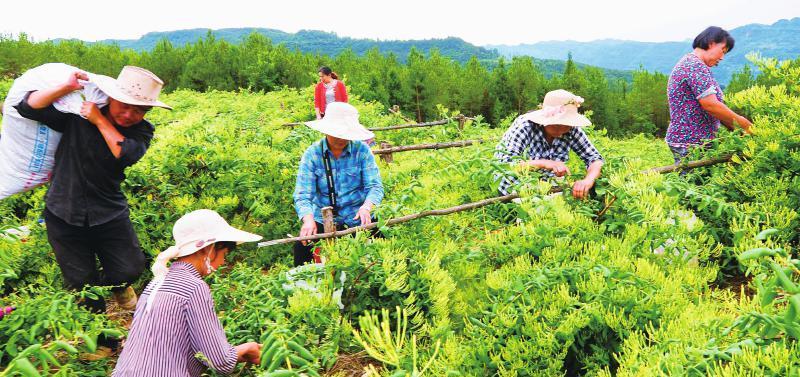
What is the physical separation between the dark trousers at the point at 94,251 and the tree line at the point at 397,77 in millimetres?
15137

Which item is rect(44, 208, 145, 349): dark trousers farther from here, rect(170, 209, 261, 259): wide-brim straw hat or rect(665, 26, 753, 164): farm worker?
rect(665, 26, 753, 164): farm worker

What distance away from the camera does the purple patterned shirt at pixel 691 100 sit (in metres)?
3.98

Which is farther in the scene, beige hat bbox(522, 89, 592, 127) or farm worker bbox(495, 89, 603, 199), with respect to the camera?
beige hat bbox(522, 89, 592, 127)

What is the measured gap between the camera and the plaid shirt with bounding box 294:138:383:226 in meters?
3.62

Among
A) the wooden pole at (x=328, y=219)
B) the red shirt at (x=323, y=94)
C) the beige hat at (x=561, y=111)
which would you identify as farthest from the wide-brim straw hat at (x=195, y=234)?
the red shirt at (x=323, y=94)

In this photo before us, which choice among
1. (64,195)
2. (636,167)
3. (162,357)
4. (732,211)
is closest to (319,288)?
(162,357)

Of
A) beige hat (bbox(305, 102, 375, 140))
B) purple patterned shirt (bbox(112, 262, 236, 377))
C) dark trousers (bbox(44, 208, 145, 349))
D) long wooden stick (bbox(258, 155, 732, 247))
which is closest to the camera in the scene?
purple patterned shirt (bbox(112, 262, 236, 377))

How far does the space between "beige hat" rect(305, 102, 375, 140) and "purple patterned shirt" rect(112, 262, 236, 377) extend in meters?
1.51

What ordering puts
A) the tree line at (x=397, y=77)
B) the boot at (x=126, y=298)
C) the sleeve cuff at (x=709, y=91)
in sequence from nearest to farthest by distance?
1. the boot at (x=126, y=298)
2. the sleeve cuff at (x=709, y=91)
3. the tree line at (x=397, y=77)

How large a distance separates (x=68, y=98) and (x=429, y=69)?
1836 cm

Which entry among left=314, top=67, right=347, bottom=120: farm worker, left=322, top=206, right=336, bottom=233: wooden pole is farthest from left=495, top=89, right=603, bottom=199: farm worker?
left=314, top=67, right=347, bottom=120: farm worker

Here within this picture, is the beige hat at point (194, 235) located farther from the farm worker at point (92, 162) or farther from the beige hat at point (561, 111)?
the beige hat at point (561, 111)

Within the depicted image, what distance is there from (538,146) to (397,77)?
53.5 feet

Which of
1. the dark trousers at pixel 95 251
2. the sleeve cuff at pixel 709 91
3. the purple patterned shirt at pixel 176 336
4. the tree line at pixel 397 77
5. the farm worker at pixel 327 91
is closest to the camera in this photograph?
the purple patterned shirt at pixel 176 336
